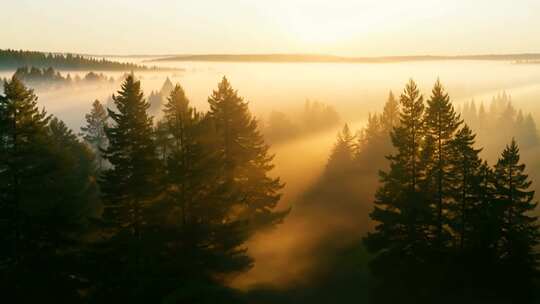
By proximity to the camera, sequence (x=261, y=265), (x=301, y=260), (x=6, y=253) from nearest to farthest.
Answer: (x=6, y=253) < (x=261, y=265) < (x=301, y=260)

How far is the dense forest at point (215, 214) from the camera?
23.3 metres

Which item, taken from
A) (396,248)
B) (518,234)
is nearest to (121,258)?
(396,248)

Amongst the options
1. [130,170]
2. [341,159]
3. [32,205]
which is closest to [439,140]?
[130,170]

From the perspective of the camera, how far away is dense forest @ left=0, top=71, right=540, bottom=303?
2331cm

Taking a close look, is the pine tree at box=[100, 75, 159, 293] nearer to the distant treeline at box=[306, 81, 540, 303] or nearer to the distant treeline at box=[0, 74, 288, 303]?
the distant treeline at box=[0, 74, 288, 303]

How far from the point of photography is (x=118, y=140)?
2452 cm

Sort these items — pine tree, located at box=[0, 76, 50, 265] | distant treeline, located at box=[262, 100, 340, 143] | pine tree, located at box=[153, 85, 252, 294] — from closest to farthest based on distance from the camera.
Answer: pine tree, located at box=[0, 76, 50, 265]
pine tree, located at box=[153, 85, 252, 294]
distant treeline, located at box=[262, 100, 340, 143]

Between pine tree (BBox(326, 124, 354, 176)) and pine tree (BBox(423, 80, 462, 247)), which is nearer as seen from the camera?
pine tree (BBox(423, 80, 462, 247))

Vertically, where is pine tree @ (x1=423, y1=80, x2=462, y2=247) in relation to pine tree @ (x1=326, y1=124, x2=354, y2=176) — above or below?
above

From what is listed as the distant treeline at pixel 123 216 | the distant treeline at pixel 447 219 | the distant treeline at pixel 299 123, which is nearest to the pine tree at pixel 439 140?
the distant treeline at pixel 447 219

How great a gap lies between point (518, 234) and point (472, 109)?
10795 cm

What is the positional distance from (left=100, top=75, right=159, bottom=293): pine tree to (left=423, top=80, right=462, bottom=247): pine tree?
17.7 metres

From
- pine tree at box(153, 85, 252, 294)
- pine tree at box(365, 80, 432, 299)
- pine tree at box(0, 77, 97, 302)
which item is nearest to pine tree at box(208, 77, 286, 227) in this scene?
pine tree at box(153, 85, 252, 294)

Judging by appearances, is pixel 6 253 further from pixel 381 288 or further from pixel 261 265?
pixel 381 288
